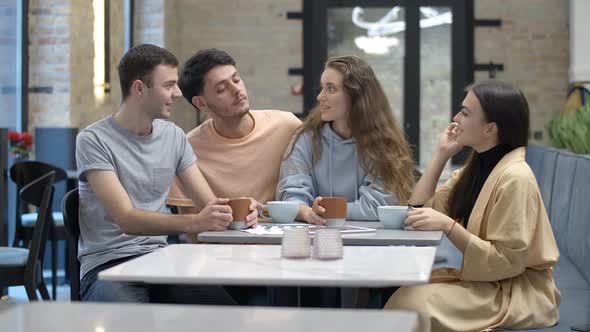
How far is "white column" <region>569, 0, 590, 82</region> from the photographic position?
416 inches

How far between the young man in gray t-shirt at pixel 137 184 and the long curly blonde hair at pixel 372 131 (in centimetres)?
49

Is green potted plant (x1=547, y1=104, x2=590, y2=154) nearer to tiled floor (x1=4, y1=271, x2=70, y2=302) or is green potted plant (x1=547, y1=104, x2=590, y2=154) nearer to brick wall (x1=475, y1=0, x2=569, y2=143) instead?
tiled floor (x1=4, y1=271, x2=70, y2=302)

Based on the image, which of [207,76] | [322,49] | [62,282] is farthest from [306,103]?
[207,76]

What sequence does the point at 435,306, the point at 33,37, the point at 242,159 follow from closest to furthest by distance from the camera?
the point at 435,306 < the point at 242,159 < the point at 33,37

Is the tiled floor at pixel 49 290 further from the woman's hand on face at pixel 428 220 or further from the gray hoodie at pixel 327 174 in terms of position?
the woman's hand on face at pixel 428 220

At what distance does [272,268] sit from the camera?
2121 millimetres

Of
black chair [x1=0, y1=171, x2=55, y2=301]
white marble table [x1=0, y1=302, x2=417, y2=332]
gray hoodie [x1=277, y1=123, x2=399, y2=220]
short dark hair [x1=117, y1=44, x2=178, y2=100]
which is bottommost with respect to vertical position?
black chair [x1=0, y1=171, x2=55, y2=301]

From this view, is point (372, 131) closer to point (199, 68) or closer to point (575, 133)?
point (199, 68)

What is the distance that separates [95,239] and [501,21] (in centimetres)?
882

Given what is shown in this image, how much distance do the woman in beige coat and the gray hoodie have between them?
1.64ft

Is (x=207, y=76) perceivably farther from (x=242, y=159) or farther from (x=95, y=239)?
(x=95, y=239)

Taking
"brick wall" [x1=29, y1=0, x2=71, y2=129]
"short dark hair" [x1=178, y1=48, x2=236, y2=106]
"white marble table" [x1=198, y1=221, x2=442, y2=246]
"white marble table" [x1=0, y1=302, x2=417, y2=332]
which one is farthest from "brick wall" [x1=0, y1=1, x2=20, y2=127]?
"white marble table" [x1=0, y1=302, x2=417, y2=332]

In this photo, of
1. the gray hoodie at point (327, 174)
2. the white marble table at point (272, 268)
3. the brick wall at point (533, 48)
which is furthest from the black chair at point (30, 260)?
the brick wall at point (533, 48)

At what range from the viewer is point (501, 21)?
11.2m
